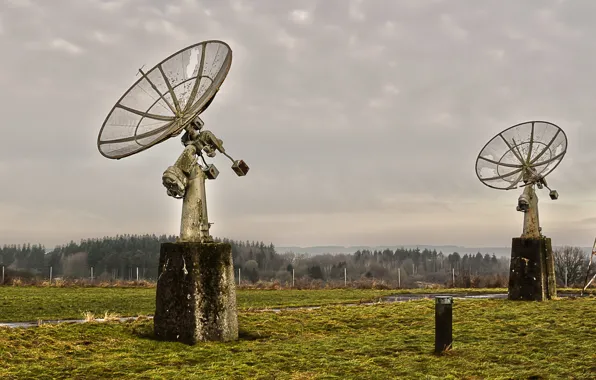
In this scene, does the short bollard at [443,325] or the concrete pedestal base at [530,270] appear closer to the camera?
the short bollard at [443,325]

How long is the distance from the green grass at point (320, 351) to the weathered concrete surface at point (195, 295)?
414mm

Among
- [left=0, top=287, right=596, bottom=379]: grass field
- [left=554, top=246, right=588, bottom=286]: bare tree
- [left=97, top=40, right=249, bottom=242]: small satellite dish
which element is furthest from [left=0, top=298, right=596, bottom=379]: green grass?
[left=554, top=246, right=588, bottom=286]: bare tree

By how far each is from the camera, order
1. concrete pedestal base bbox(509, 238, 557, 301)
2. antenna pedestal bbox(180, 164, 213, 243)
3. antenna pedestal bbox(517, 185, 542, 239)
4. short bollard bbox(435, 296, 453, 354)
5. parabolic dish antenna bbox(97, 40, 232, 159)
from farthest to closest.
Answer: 1. antenna pedestal bbox(517, 185, 542, 239)
2. concrete pedestal base bbox(509, 238, 557, 301)
3. parabolic dish antenna bbox(97, 40, 232, 159)
4. antenna pedestal bbox(180, 164, 213, 243)
5. short bollard bbox(435, 296, 453, 354)

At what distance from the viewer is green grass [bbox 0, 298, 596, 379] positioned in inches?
454

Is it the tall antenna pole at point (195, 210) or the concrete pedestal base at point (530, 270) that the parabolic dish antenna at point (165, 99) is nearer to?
the tall antenna pole at point (195, 210)

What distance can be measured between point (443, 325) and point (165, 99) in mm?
10551

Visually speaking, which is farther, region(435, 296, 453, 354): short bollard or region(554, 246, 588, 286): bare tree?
region(554, 246, 588, 286): bare tree

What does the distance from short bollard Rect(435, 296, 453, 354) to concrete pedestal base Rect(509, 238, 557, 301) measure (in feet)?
51.1

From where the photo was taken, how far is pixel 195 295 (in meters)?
15.1

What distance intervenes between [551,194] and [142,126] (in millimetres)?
21376

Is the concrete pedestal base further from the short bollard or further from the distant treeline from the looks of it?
the distant treeline

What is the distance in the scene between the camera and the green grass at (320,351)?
454 inches

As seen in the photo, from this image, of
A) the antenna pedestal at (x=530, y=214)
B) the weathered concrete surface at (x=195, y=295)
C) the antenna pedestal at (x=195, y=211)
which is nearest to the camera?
the weathered concrete surface at (x=195, y=295)

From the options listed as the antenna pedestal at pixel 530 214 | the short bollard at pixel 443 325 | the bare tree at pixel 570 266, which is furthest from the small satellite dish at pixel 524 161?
the bare tree at pixel 570 266
